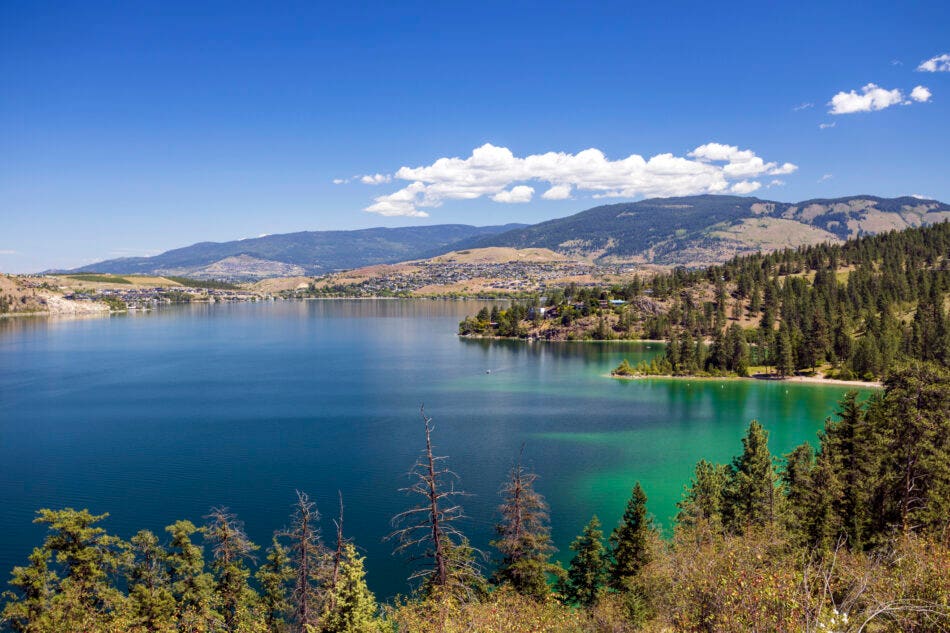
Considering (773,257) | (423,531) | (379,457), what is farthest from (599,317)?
(423,531)

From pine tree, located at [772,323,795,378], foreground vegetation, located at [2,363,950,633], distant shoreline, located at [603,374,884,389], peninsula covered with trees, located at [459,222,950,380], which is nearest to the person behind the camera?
foreground vegetation, located at [2,363,950,633]

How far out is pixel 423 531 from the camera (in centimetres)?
4088

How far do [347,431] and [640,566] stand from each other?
42675 mm

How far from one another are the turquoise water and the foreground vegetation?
6.57m

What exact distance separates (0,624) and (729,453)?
55115mm

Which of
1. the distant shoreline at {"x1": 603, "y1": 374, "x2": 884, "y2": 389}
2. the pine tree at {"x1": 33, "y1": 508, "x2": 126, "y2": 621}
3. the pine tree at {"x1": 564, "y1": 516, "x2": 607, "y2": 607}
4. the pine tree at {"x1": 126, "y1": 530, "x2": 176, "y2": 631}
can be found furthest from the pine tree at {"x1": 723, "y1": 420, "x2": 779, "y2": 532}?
the distant shoreline at {"x1": 603, "y1": 374, "x2": 884, "y2": 389}

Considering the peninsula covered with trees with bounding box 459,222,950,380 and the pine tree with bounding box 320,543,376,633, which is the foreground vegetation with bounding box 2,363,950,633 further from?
the peninsula covered with trees with bounding box 459,222,950,380

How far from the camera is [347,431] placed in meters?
65.9

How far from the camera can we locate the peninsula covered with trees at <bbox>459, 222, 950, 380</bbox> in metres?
99.4

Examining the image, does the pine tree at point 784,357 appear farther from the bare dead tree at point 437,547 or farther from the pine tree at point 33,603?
the pine tree at point 33,603

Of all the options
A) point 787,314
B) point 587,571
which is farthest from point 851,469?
point 787,314

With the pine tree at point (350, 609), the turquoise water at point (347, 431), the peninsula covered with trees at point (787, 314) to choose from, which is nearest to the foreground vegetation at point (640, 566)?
the pine tree at point (350, 609)

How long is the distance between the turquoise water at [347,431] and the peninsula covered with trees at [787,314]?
10268mm

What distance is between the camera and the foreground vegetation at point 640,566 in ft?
53.6
